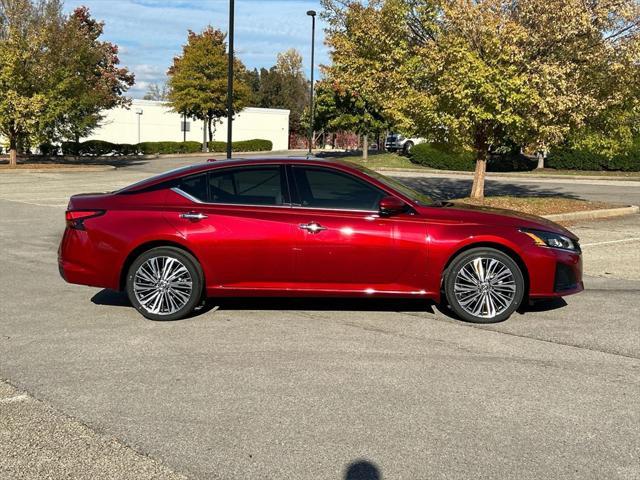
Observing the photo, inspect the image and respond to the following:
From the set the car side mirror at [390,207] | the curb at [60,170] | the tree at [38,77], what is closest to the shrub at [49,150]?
the tree at [38,77]

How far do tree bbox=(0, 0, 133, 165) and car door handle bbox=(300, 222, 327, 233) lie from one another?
27744mm

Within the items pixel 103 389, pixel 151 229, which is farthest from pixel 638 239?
pixel 103 389

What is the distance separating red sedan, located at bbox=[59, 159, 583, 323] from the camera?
609cm

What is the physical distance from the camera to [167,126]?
5700 cm

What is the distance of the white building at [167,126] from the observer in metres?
53.9

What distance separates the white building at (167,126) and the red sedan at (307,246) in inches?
1872

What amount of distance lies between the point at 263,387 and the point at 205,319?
2000 millimetres

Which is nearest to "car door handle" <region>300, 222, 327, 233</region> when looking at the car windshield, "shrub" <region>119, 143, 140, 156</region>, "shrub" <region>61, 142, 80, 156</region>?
the car windshield

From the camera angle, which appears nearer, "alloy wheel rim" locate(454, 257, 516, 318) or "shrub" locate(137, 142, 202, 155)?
"alloy wheel rim" locate(454, 257, 516, 318)

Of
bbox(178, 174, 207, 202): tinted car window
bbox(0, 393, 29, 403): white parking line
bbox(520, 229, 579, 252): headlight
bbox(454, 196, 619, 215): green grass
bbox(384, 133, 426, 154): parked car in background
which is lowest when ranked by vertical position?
bbox(0, 393, 29, 403): white parking line

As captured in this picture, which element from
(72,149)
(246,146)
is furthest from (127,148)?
(246,146)

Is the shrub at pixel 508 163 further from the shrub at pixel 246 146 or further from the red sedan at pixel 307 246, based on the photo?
the red sedan at pixel 307 246

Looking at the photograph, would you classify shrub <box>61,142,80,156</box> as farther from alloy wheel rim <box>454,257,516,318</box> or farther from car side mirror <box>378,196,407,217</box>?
alloy wheel rim <box>454,257,516,318</box>

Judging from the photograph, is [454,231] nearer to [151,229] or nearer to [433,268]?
[433,268]
